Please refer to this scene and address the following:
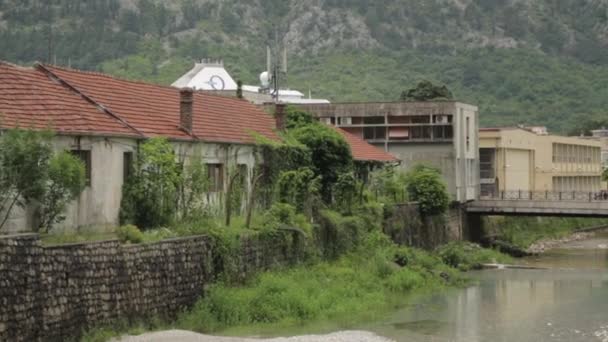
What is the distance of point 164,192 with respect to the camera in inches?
1435

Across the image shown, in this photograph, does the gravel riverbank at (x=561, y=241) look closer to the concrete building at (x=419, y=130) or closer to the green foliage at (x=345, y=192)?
the concrete building at (x=419, y=130)

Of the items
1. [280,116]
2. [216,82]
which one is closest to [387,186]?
[280,116]

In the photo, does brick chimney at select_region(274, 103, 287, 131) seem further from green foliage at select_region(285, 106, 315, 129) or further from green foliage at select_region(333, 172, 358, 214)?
green foliage at select_region(333, 172, 358, 214)

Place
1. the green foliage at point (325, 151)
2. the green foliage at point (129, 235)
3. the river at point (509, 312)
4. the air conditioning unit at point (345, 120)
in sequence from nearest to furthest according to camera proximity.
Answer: the green foliage at point (129, 235)
the river at point (509, 312)
the green foliage at point (325, 151)
the air conditioning unit at point (345, 120)

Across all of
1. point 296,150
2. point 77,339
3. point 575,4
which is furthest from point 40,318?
point 575,4

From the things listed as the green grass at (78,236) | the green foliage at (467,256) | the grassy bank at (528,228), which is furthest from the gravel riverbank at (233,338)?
the grassy bank at (528,228)

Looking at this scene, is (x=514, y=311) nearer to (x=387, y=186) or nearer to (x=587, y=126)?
(x=387, y=186)

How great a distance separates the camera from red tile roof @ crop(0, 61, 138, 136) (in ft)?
104

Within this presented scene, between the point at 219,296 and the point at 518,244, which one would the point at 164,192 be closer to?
the point at 219,296

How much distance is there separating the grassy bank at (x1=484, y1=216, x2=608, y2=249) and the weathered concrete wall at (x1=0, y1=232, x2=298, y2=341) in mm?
42951

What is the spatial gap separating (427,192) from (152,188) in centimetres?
3101

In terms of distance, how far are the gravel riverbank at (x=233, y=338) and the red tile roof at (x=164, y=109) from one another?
8892 millimetres

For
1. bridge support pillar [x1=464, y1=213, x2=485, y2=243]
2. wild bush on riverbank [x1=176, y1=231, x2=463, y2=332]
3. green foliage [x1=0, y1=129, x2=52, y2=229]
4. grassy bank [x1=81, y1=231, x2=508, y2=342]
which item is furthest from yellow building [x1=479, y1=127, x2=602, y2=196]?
green foliage [x1=0, y1=129, x2=52, y2=229]

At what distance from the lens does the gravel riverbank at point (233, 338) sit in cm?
2945
